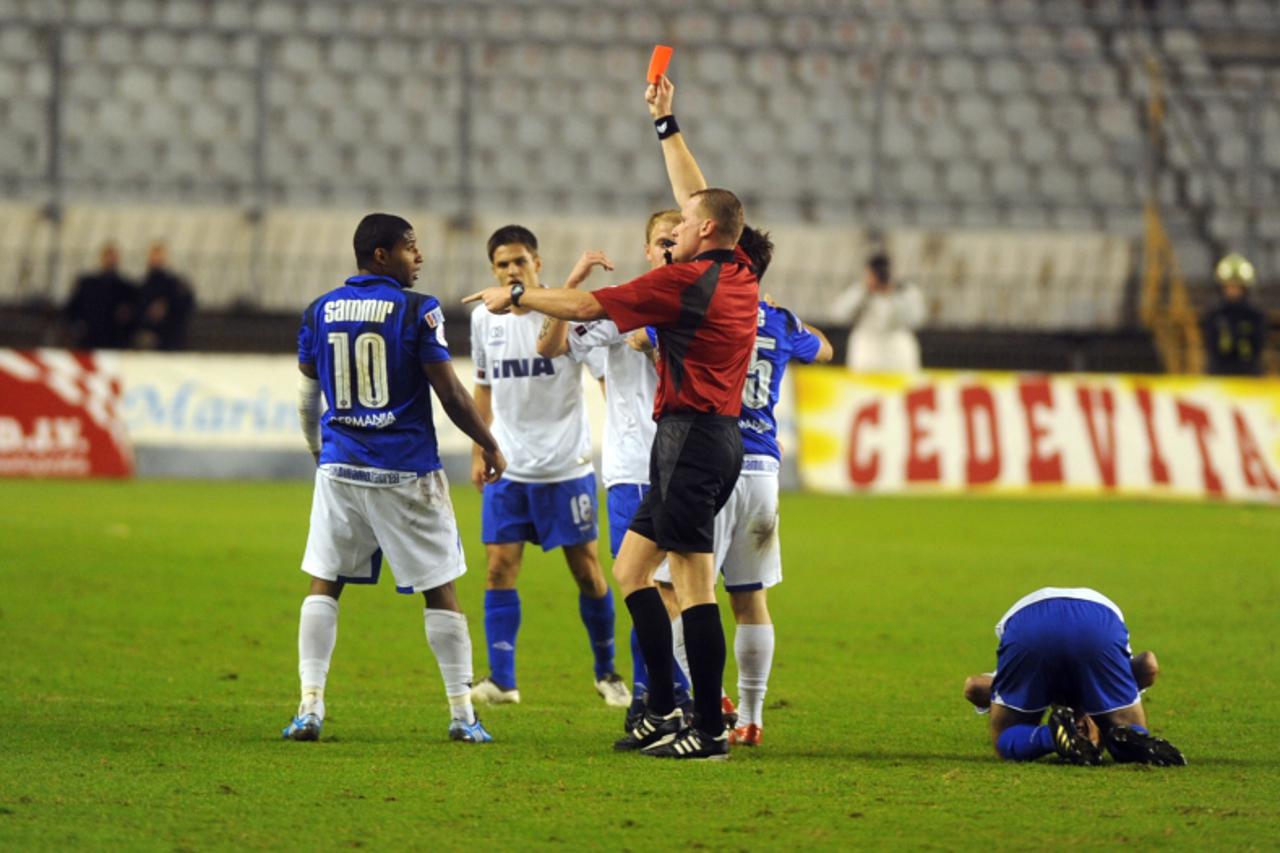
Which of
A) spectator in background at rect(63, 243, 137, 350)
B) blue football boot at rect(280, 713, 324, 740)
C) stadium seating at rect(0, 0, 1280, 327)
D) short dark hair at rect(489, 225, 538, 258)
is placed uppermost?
stadium seating at rect(0, 0, 1280, 327)

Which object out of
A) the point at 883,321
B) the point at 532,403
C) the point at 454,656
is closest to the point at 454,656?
the point at 454,656

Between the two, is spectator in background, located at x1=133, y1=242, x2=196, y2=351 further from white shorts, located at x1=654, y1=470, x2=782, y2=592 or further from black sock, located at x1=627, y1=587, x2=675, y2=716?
black sock, located at x1=627, y1=587, x2=675, y2=716

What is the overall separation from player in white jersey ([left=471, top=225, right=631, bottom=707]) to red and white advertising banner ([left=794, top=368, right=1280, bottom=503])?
11.1 meters

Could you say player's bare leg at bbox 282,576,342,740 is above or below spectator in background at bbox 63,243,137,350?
below

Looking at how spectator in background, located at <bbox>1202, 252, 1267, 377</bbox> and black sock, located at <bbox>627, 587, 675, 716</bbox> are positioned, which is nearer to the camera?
black sock, located at <bbox>627, 587, 675, 716</bbox>

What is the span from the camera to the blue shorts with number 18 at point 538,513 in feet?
28.8

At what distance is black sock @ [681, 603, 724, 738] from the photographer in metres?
6.77

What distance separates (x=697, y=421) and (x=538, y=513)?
218 centimetres

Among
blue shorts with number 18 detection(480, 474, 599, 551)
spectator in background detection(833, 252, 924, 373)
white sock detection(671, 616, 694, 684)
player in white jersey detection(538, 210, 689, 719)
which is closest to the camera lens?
white sock detection(671, 616, 694, 684)

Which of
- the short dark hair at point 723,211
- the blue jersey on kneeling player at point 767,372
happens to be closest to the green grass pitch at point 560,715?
the blue jersey on kneeling player at point 767,372

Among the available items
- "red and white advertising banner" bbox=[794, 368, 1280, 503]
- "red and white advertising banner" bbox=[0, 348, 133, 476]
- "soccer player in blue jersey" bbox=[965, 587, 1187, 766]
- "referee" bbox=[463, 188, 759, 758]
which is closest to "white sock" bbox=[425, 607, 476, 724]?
"referee" bbox=[463, 188, 759, 758]

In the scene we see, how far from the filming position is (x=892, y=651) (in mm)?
9953

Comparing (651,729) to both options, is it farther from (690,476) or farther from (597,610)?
(597,610)

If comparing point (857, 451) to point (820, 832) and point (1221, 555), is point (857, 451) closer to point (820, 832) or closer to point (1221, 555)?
point (1221, 555)
